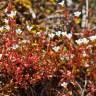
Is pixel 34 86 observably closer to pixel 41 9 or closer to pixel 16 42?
pixel 16 42

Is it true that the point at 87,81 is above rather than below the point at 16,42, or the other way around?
below

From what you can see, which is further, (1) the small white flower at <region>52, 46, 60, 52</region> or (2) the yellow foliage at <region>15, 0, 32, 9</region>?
(2) the yellow foliage at <region>15, 0, 32, 9</region>

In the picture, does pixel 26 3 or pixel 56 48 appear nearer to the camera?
pixel 56 48

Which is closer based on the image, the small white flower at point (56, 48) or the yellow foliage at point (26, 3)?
the small white flower at point (56, 48)

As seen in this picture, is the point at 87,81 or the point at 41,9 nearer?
the point at 87,81

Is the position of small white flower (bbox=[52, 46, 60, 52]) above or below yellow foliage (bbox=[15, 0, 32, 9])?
below

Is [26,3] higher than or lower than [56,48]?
higher

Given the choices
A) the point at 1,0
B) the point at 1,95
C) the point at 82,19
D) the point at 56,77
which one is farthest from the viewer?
the point at 82,19

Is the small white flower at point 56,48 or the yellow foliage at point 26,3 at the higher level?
the yellow foliage at point 26,3

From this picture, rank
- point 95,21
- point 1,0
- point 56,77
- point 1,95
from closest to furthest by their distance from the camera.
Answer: point 1,95 → point 56,77 → point 1,0 → point 95,21

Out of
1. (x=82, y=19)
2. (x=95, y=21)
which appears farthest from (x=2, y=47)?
(x=95, y=21)

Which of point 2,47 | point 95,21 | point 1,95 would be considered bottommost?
point 1,95
